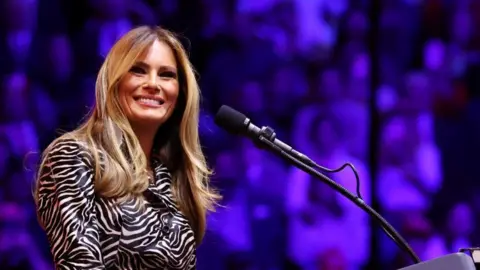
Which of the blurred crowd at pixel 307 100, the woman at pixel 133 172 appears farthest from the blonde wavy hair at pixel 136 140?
the blurred crowd at pixel 307 100

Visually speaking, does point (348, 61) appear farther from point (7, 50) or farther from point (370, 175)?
point (7, 50)

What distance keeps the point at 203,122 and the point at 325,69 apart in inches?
24.4

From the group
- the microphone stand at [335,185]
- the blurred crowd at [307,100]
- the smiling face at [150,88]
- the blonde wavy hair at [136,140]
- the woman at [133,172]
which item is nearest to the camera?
the microphone stand at [335,185]

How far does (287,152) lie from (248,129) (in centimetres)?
10

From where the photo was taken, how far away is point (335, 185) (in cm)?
186

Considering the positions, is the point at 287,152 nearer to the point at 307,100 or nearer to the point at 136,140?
the point at 136,140

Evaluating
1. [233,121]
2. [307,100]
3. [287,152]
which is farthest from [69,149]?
[307,100]

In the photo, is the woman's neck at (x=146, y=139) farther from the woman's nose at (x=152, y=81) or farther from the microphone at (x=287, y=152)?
the microphone at (x=287, y=152)

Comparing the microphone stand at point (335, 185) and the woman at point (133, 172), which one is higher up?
the microphone stand at point (335, 185)

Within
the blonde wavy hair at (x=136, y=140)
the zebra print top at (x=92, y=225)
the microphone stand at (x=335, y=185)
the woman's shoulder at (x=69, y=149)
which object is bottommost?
the zebra print top at (x=92, y=225)

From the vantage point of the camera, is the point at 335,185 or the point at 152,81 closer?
the point at 335,185

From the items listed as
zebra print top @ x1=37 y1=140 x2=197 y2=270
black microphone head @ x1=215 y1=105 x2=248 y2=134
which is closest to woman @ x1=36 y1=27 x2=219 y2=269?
zebra print top @ x1=37 y1=140 x2=197 y2=270

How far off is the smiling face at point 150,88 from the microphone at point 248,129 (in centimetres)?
28

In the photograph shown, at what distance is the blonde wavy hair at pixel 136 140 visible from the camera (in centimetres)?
205
